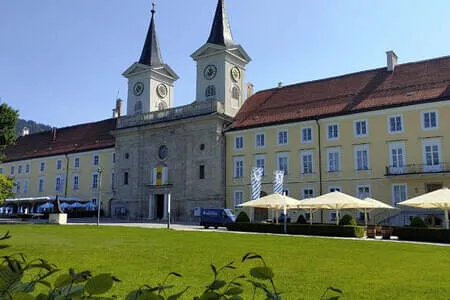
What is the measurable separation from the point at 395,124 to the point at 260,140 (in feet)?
41.1

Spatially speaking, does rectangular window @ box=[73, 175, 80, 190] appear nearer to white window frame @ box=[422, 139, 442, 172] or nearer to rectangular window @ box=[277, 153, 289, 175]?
rectangular window @ box=[277, 153, 289, 175]

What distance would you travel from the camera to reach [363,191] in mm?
38094

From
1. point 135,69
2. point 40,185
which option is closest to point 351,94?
point 135,69

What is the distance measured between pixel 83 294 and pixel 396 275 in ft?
35.3

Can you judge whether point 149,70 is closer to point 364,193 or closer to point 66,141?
point 66,141

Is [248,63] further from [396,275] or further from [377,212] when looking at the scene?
[396,275]

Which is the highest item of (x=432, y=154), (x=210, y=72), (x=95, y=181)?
(x=210, y=72)

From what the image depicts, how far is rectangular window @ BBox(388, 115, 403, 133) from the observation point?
3694 centimetres

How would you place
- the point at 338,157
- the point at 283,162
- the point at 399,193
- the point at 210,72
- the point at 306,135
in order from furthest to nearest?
the point at 210,72, the point at 283,162, the point at 306,135, the point at 338,157, the point at 399,193

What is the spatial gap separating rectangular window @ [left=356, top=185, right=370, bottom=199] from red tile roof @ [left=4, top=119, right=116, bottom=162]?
31092 millimetres

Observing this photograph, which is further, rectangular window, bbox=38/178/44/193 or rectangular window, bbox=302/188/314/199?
rectangular window, bbox=38/178/44/193

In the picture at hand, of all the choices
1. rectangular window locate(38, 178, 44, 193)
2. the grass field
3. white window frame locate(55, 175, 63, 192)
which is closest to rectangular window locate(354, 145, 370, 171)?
the grass field

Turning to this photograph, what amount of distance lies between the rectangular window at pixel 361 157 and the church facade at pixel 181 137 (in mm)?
13391

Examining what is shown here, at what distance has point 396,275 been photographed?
1105 cm
